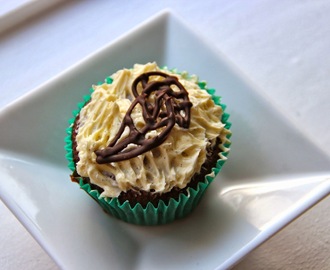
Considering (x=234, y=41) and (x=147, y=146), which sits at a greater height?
(x=234, y=41)

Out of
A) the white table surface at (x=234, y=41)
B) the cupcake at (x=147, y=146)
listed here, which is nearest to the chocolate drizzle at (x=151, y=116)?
the cupcake at (x=147, y=146)

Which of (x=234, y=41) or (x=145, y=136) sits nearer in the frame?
(x=145, y=136)

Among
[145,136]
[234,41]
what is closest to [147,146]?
[145,136]

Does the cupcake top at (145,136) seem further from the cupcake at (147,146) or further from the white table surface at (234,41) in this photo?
the white table surface at (234,41)

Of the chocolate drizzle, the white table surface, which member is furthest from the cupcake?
A: the white table surface

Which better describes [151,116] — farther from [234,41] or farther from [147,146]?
[234,41]

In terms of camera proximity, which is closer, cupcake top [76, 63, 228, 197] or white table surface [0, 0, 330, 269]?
cupcake top [76, 63, 228, 197]

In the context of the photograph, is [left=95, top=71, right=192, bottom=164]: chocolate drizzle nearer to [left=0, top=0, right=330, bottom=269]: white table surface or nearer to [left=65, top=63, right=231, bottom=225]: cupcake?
[left=65, top=63, right=231, bottom=225]: cupcake

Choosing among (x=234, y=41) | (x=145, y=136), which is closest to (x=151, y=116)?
(x=145, y=136)

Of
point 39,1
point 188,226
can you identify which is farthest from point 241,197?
point 39,1
